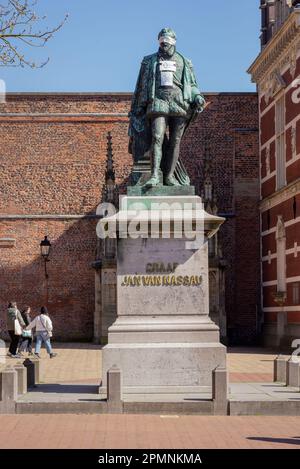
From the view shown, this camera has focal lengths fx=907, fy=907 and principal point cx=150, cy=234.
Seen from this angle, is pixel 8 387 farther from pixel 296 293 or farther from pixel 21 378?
pixel 296 293

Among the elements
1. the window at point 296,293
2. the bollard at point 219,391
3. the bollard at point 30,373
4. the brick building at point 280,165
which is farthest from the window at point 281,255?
the bollard at point 219,391

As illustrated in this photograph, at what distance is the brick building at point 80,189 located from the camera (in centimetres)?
3434

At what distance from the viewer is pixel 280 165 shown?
31.7 metres

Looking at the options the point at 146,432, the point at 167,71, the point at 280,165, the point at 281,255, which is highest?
the point at 280,165

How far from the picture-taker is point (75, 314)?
34344 millimetres

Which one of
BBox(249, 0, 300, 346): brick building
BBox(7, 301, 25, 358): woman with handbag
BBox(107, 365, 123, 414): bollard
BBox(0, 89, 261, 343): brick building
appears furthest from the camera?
BBox(0, 89, 261, 343): brick building

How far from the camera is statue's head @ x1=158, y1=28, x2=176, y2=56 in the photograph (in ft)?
47.4

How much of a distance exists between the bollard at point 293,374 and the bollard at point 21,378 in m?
4.31

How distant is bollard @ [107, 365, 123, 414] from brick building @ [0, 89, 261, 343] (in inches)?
855

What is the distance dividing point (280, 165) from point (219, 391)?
20243mm

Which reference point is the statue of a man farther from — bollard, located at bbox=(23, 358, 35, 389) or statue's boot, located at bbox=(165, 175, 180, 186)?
bollard, located at bbox=(23, 358, 35, 389)

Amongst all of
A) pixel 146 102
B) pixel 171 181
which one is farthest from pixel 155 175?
pixel 146 102

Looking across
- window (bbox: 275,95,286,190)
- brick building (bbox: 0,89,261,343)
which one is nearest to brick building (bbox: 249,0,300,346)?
window (bbox: 275,95,286,190)

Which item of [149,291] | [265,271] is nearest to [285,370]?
[149,291]
